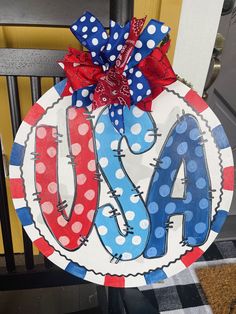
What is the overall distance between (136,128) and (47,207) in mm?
155

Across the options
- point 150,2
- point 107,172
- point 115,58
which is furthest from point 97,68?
point 150,2

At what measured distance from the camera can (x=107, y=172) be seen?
42 centimetres

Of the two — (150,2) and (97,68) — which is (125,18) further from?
(150,2)

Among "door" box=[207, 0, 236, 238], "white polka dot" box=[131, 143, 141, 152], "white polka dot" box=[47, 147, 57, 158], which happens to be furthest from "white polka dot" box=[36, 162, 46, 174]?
"door" box=[207, 0, 236, 238]

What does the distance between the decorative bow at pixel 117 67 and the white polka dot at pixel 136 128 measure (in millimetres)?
14

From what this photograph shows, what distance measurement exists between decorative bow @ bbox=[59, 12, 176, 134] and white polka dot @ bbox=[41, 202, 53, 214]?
13cm

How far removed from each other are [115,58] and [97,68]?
27 mm

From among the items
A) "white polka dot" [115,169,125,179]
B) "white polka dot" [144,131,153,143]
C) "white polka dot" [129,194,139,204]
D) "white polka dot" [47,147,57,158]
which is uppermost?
"white polka dot" [144,131,153,143]

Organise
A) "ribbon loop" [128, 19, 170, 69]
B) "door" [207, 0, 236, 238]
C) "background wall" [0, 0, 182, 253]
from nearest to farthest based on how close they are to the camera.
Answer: "ribbon loop" [128, 19, 170, 69], "background wall" [0, 0, 182, 253], "door" [207, 0, 236, 238]

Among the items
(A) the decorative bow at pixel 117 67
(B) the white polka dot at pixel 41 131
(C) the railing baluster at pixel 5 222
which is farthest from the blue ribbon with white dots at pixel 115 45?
(C) the railing baluster at pixel 5 222

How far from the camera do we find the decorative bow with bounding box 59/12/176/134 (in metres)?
0.35

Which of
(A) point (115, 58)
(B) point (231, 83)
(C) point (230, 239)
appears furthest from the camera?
(B) point (231, 83)

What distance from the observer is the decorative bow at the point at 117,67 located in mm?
351

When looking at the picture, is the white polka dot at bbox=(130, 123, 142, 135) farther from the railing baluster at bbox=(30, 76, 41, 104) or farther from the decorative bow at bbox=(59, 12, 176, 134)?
the railing baluster at bbox=(30, 76, 41, 104)
